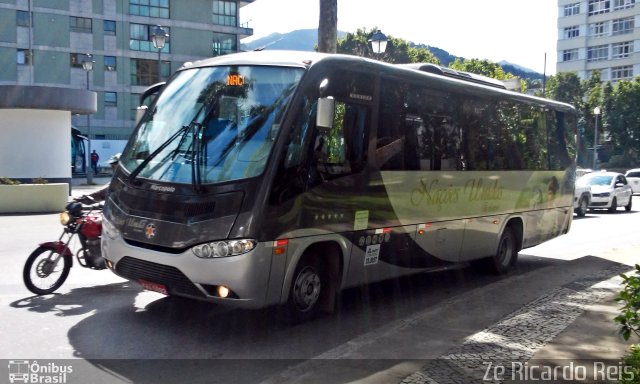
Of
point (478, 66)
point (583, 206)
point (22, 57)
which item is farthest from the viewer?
point (478, 66)

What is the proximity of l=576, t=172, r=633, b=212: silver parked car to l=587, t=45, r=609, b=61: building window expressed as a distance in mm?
66728

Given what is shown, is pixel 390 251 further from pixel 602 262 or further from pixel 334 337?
pixel 602 262

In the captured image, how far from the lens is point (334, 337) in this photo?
6852 millimetres

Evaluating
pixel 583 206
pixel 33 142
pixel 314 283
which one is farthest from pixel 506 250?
pixel 33 142

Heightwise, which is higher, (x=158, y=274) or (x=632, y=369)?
(x=158, y=274)

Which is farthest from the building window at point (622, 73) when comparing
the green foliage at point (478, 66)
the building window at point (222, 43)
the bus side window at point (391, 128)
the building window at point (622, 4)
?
the bus side window at point (391, 128)

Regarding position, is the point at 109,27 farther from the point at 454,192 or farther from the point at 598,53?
the point at 598,53

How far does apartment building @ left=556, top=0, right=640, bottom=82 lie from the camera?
82.2 meters

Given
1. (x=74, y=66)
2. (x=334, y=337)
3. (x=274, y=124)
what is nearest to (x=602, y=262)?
(x=334, y=337)

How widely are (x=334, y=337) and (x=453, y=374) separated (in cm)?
173

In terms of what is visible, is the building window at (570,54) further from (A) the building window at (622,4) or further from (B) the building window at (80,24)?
(B) the building window at (80,24)

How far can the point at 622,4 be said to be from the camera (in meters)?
82.7

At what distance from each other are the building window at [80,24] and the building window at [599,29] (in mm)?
64888

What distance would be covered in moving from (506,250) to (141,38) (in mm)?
49254
